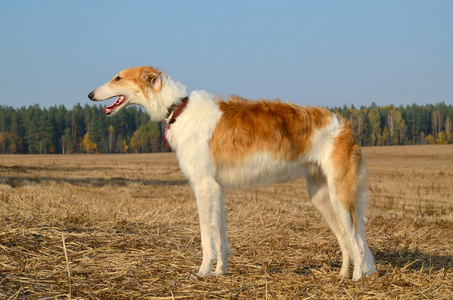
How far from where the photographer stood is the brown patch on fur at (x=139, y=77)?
536 centimetres

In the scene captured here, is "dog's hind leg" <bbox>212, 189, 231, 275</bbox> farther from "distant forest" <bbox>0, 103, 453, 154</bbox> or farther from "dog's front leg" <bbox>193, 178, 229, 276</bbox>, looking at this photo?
"distant forest" <bbox>0, 103, 453, 154</bbox>

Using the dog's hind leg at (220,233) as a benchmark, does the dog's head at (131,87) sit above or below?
above

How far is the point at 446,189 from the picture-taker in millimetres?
16625

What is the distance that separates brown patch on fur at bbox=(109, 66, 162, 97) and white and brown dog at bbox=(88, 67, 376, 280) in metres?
0.01

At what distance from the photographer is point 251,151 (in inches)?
Answer: 202

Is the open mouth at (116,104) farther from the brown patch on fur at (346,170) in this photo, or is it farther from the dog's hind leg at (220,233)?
the brown patch on fur at (346,170)

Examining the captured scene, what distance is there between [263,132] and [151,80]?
5.07ft

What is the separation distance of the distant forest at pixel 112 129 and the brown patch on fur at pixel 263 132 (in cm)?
8622

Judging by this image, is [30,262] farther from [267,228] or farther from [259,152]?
[267,228]

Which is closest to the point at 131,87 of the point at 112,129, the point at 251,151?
the point at 251,151

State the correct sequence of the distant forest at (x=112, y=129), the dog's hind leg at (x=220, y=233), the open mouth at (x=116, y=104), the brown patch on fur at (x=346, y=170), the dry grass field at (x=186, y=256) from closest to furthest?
the dry grass field at (x=186, y=256), the dog's hind leg at (x=220, y=233), the brown patch on fur at (x=346, y=170), the open mouth at (x=116, y=104), the distant forest at (x=112, y=129)

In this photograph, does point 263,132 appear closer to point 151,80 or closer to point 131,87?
point 151,80

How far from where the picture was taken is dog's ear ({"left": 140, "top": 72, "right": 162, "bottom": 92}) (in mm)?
5357

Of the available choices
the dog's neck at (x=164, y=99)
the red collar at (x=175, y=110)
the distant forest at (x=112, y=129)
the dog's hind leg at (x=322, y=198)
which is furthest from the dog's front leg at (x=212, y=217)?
the distant forest at (x=112, y=129)
